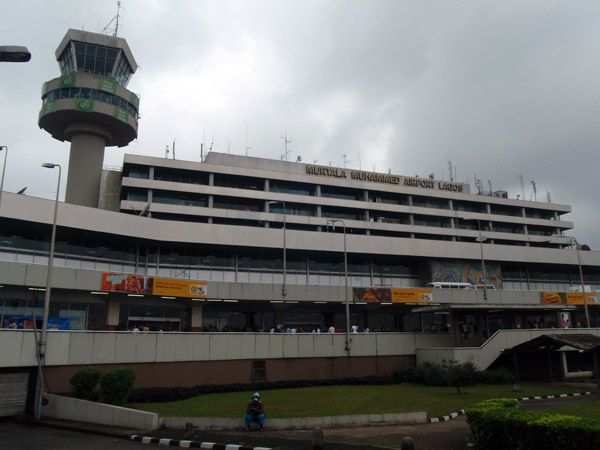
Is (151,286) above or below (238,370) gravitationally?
above

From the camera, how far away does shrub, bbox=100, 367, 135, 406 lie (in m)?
24.7

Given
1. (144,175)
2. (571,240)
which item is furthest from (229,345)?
(571,240)

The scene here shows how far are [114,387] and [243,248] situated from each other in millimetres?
32595

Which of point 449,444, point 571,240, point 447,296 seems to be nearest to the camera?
point 449,444

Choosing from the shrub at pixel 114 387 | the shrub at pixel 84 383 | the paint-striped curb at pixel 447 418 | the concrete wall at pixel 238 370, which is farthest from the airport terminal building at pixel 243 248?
the shrub at pixel 114 387

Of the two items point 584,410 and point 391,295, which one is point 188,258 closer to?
point 391,295

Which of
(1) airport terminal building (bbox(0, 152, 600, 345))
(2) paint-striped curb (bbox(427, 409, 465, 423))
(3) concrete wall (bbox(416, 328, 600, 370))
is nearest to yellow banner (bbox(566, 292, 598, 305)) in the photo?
(1) airport terminal building (bbox(0, 152, 600, 345))

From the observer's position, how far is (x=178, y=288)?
139 ft

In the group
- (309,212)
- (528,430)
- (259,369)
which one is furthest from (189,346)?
(309,212)

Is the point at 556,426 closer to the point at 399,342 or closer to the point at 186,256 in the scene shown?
the point at 399,342

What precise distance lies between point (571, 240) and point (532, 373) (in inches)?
2026

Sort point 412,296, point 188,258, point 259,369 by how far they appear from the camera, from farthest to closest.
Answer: point 188,258, point 412,296, point 259,369

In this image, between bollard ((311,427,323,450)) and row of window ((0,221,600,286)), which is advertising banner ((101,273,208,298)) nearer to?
row of window ((0,221,600,286))

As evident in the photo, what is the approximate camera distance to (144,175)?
2388 inches
